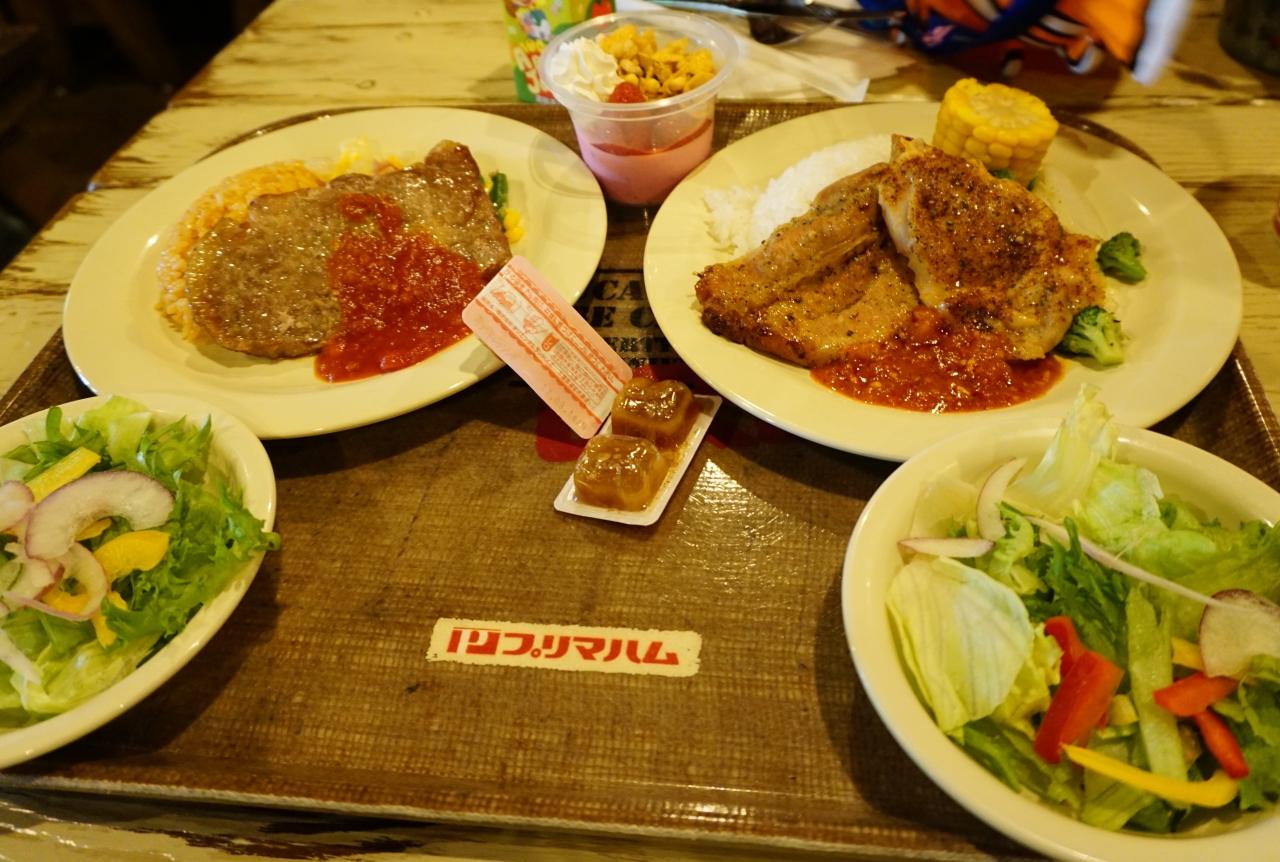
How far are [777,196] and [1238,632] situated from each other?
1.78m

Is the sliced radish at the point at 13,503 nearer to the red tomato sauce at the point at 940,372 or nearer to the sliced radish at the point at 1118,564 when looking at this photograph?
the red tomato sauce at the point at 940,372

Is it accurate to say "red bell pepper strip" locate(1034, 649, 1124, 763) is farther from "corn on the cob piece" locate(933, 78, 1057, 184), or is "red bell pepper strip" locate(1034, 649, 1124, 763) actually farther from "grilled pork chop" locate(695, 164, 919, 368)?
"corn on the cob piece" locate(933, 78, 1057, 184)

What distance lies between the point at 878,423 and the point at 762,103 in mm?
1718

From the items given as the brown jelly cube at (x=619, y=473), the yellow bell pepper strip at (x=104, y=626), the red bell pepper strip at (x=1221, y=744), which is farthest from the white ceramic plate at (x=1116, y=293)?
the yellow bell pepper strip at (x=104, y=626)

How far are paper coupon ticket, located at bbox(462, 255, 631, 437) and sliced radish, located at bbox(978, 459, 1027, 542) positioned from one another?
3.23 feet

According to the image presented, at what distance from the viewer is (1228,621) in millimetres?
1269

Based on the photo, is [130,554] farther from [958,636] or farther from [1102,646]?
[1102,646]

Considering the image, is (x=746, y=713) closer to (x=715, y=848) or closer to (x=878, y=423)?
(x=715, y=848)

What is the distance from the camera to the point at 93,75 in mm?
6316

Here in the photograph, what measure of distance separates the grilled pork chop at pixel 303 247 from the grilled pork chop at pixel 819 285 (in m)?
0.77

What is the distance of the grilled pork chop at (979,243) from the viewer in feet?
7.07

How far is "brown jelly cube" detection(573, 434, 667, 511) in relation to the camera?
190 centimetres

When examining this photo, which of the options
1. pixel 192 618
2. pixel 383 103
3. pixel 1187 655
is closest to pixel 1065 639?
pixel 1187 655

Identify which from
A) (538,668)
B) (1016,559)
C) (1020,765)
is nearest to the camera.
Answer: (1020,765)
